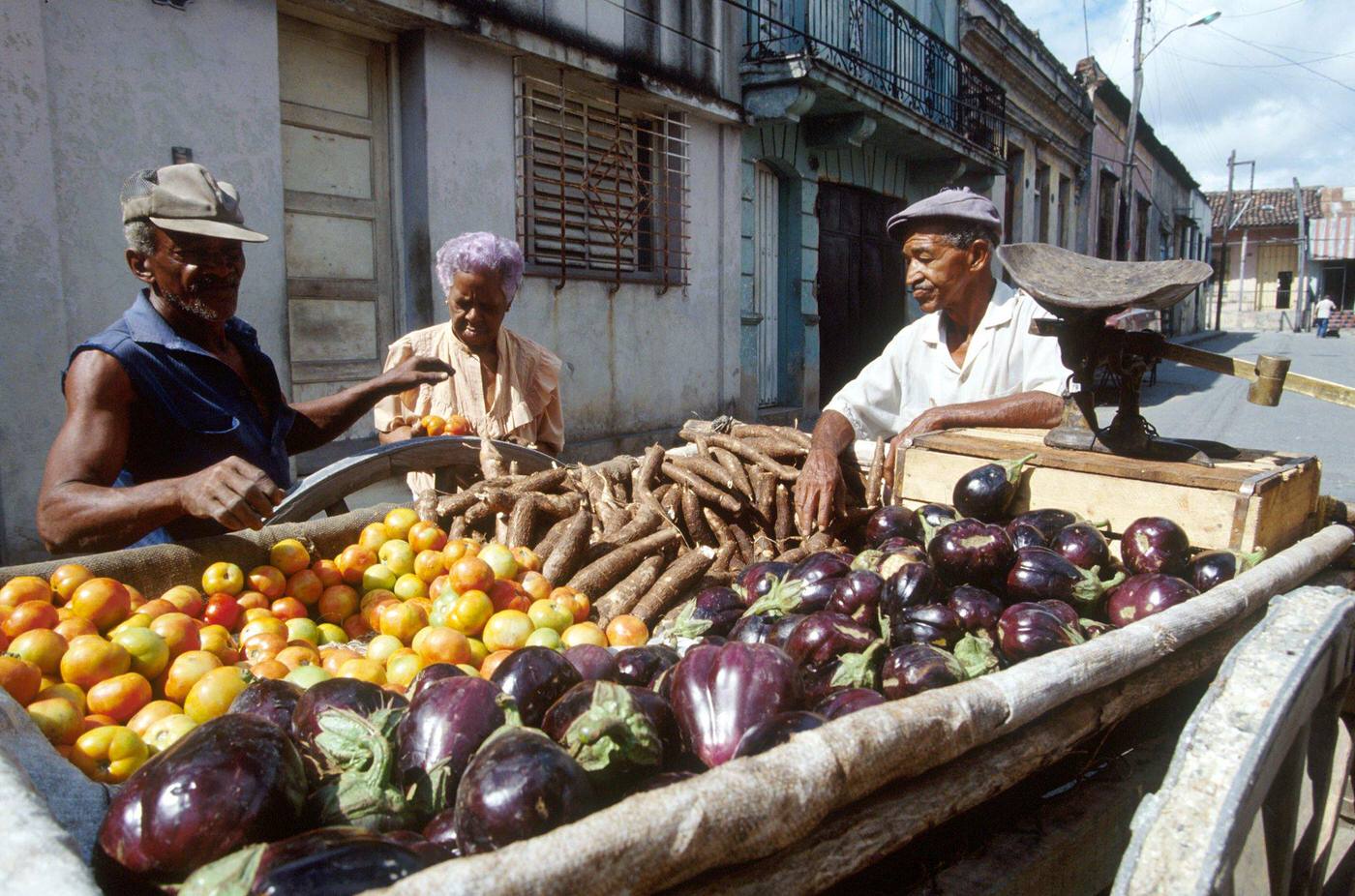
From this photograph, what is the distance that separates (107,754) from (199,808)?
0.66m

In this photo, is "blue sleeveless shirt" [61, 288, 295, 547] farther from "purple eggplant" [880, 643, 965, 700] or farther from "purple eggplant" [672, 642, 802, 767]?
"purple eggplant" [880, 643, 965, 700]

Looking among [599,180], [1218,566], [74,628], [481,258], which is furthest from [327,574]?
[599,180]

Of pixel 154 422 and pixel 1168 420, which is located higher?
pixel 154 422

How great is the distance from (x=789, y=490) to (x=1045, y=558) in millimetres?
1351

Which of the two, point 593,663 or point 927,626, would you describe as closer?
point 593,663

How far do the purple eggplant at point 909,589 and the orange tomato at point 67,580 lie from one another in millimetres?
1861

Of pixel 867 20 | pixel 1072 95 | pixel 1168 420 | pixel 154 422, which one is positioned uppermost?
pixel 1072 95

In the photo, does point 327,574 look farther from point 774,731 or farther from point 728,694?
point 774,731

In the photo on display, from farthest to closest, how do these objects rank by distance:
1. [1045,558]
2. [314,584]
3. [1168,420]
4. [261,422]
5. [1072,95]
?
1. [1072,95]
2. [1168,420]
3. [261,422]
4. [314,584]
5. [1045,558]

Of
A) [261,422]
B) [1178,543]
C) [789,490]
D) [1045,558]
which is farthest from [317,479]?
[1178,543]

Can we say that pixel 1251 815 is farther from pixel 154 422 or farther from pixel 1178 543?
pixel 154 422

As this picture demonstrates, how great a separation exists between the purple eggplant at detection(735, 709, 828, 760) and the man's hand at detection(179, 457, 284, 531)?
1505 mm

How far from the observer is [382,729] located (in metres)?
1.28

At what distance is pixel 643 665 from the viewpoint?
5.38 ft
